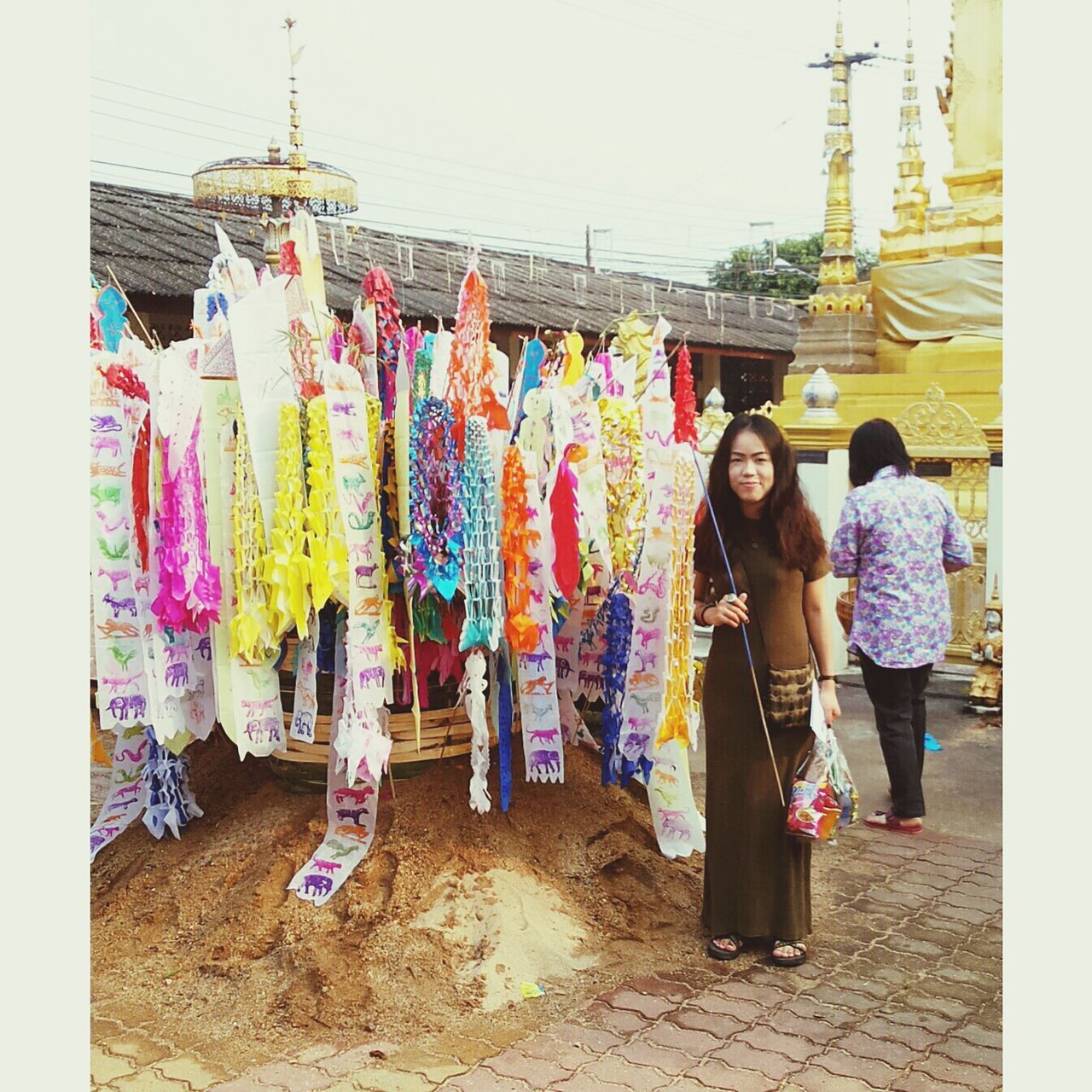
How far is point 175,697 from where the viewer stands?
10.9 feet

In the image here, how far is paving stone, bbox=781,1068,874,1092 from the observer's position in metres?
2.54

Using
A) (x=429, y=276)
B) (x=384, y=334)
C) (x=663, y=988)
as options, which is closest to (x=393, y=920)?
(x=663, y=988)

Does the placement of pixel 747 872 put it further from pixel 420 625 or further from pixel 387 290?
pixel 387 290

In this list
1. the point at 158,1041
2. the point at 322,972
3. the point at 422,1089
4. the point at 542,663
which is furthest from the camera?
the point at 542,663

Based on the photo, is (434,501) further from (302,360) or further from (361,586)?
(302,360)

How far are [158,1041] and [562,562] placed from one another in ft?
5.08

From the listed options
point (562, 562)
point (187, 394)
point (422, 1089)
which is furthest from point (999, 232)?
point (422, 1089)

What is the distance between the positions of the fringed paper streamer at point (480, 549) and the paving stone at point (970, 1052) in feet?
4.68

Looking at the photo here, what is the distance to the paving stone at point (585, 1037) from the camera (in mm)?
2701

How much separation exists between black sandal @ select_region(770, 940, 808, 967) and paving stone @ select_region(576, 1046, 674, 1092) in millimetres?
646

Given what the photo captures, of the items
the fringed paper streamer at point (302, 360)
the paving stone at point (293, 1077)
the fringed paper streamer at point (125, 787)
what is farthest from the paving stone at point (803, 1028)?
the fringed paper streamer at point (125, 787)

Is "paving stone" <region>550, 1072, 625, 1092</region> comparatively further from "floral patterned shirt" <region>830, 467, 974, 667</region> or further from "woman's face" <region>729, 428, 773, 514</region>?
"floral patterned shirt" <region>830, 467, 974, 667</region>

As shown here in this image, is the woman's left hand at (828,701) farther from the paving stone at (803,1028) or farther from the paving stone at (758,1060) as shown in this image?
the paving stone at (758,1060)

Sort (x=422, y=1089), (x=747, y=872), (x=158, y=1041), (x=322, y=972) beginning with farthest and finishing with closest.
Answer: (x=747, y=872), (x=322, y=972), (x=158, y=1041), (x=422, y=1089)
